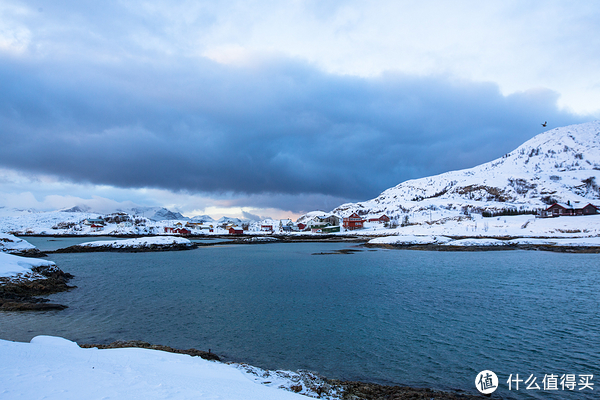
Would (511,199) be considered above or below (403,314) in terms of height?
above

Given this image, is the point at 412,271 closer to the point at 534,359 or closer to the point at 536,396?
the point at 534,359

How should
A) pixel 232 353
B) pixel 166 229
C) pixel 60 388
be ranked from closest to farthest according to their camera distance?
pixel 60 388
pixel 232 353
pixel 166 229

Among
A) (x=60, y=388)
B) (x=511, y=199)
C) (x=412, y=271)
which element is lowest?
(x=412, y=271)

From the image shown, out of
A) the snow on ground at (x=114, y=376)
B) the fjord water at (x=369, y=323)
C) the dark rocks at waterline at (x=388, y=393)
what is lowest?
the fjord water at (x=369, y=323)

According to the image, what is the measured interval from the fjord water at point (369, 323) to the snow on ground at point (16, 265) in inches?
158

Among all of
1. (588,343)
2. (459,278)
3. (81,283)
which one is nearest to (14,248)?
(81,283)

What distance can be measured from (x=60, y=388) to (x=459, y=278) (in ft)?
98.6

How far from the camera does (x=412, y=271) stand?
33000mm

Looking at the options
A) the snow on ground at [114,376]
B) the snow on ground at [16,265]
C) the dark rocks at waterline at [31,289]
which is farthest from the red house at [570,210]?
the snow on ground at [16,265]

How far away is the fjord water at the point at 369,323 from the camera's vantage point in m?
10.8

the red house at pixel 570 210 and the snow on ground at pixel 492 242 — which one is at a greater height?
the red house at pixel 570 210

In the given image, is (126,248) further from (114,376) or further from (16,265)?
(114,376)

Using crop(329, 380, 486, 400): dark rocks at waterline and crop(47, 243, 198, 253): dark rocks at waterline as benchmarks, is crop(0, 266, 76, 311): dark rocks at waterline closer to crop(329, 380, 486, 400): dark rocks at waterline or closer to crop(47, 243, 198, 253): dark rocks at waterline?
crop(329, 380, 486, 400): dark rocks at waterline

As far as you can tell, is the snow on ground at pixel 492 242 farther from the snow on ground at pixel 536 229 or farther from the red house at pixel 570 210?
the red house at pixel 570 210
